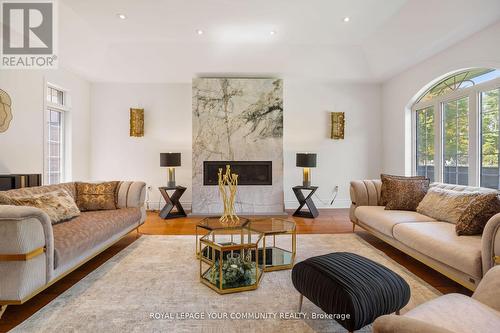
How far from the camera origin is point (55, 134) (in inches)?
202

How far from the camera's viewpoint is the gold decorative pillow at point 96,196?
11.7ft

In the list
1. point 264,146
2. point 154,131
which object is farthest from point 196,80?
point 264,146

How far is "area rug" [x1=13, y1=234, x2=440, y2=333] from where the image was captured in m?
1.85

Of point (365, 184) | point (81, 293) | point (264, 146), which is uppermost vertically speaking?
point (264, 146)

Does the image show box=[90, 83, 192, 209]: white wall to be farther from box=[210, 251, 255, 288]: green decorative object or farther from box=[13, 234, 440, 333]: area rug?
box=[210, 251, 255, 288]: green decorative object

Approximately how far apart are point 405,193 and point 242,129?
3322 mm

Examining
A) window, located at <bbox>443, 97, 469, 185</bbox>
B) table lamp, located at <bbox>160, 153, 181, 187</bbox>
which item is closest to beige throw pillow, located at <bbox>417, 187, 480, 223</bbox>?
window, located at <bbox>443, 97, 469, 185</bbox>

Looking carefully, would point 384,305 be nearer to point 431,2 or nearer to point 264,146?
point 431,2

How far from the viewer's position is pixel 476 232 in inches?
95.0

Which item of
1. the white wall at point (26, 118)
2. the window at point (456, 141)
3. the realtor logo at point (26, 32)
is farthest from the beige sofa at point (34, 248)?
→ the window at point (456, 141)

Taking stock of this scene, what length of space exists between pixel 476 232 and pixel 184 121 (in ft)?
17.4

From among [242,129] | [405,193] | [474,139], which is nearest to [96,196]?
[242,129]

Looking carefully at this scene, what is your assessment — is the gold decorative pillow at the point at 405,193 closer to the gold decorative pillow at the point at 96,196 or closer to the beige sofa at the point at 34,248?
the beige sofa at the point at 34,248

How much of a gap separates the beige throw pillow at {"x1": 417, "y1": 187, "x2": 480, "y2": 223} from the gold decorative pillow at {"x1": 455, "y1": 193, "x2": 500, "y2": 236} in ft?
1.02
